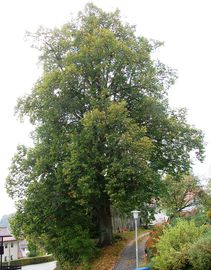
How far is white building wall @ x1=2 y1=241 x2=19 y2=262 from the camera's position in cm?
7356

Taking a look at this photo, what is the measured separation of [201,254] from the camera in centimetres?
1233

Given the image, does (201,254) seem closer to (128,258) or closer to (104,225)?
(128,258)

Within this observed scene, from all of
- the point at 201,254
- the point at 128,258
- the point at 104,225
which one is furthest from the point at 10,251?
the point at 201,254

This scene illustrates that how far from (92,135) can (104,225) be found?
7.41m

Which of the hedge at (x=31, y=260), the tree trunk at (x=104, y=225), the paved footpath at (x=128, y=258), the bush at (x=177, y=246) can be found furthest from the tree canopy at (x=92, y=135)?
the hedge at (x=31, y=260)

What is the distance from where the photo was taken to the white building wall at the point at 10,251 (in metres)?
73.6

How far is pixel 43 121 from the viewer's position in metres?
25.0

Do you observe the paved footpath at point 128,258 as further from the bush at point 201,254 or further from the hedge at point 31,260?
the hedge at point 31,260

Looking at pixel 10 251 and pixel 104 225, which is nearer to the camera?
pixel 104 225

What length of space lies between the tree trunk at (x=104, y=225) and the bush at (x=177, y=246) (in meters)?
10.8

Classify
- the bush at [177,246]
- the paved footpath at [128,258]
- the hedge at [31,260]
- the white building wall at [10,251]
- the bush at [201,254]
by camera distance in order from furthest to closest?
the white building wall at [10,251], the hedge at [31,260], the paved footpath at [128,258], the bush at [177,246], the bush at [201,254]

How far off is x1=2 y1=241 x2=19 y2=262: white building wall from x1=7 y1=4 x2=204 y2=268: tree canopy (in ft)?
172

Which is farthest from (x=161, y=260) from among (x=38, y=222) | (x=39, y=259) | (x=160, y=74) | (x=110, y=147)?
(x=39, y=259)

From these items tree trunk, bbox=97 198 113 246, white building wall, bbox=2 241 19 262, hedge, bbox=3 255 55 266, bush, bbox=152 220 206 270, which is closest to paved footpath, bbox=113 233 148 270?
tree trunk, bbox=97 198 113 246
